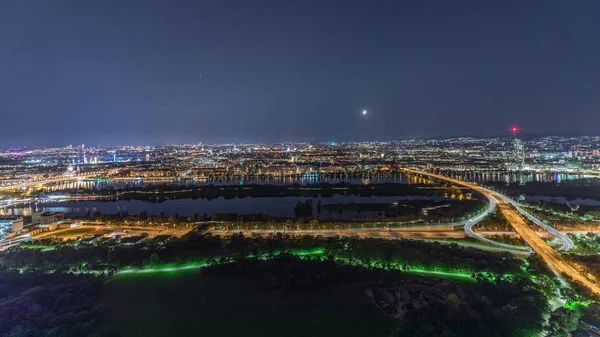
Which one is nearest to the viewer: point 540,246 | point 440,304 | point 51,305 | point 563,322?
point 563,322

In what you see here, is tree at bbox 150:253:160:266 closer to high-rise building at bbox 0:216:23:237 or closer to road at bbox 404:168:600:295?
high-rise building at bbox 0:216:23:237

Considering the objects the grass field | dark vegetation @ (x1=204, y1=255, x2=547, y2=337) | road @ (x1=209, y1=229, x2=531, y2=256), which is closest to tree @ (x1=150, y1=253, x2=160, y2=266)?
the grass field

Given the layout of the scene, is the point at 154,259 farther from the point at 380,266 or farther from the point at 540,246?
the point at 540,246

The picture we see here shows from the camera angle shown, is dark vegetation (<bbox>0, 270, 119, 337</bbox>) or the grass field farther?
the grass field

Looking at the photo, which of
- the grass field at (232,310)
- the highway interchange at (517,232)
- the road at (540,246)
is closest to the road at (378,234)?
the highway interchange at (517,232)

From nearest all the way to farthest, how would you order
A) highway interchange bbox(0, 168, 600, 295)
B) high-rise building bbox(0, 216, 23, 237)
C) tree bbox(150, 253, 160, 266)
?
1. highway interchange bbox(0, 168, 600, 295)
2. tree bbox(150, 253, 160, 266)
3. high-rise building bbox(0, 216, 23, 237)

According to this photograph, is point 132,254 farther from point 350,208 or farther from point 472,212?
point 472,212

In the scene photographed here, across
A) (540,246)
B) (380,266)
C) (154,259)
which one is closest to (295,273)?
(380,266)

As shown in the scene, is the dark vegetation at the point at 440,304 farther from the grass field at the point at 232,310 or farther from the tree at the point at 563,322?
the grass field at the point at 232,310
